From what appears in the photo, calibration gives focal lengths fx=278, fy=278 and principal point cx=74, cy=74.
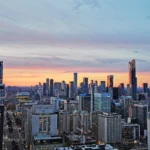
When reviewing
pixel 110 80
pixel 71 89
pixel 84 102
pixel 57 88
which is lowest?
pixel 84 102

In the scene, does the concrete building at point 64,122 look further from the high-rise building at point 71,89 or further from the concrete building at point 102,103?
the high-rise building at point 71,89

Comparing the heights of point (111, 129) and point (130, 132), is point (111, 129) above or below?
above

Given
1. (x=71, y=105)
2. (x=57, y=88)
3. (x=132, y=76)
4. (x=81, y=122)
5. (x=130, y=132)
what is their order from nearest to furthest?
1. (x=130, y=132)
2. (x=81, y=122)
3. (x=71, y=105)
4. (x=132, y=76)
5. (x=57, y=88)

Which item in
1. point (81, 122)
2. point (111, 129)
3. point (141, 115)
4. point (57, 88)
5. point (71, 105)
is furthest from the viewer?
point (57, 88)

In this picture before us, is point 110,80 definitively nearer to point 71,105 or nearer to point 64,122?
point 71,105

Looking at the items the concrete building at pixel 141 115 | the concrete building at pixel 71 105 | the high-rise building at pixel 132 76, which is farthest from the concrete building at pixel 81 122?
the high-rise building at pixel 132 76

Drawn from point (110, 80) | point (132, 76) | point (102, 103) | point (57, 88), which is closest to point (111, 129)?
point (102, 103)

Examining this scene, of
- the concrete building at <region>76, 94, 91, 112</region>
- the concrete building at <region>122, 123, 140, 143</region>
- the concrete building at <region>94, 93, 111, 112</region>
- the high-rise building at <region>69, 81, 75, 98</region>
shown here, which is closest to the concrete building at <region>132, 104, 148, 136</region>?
the concrete building at <region>122, 123, 140, 143</region>

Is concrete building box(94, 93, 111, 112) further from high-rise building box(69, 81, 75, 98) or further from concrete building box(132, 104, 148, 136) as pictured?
high-rise building box(69, 81, 75, 98)

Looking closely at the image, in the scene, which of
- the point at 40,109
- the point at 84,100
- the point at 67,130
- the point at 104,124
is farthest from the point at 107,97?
the point at 40,109

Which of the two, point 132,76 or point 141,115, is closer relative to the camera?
point 141,115

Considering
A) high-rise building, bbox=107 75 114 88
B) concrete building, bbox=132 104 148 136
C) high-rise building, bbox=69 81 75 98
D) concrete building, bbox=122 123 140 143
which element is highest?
high-rise building, bbox=107 75 114 88
